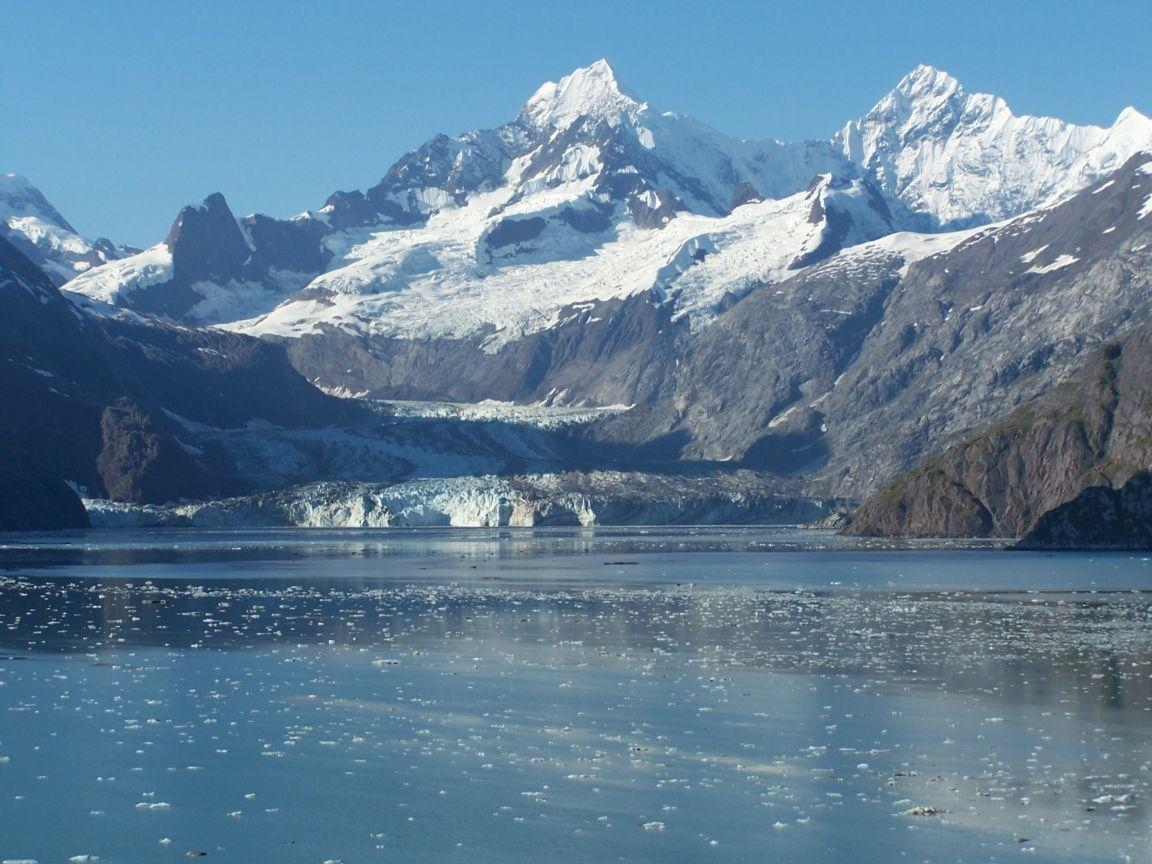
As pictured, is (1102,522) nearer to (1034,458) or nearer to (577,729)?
(1034,458)

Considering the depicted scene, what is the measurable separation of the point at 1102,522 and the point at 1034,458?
1404 inches

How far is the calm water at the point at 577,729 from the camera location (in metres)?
33.7

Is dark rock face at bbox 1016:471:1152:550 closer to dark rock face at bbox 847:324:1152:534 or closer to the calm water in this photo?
dark rock face at bbox 847:324:1152:534

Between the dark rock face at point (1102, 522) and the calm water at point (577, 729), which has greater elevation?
the dark rock face at point (1102, 522)

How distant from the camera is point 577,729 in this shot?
44219 mm

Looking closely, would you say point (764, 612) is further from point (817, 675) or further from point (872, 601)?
point (817, 675)

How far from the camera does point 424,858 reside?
1278 inches

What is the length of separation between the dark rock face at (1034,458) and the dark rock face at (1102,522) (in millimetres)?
13201

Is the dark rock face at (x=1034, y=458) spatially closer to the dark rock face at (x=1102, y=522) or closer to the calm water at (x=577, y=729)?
the dark rock face at (x=1102, y=522)

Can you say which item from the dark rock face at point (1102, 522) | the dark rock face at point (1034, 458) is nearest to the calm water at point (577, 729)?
the dark rock face at point (1102, 522)

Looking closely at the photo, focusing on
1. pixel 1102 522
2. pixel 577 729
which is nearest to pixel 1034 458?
pixel 1102 522

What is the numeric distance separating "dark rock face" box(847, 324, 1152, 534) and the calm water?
9174 cm

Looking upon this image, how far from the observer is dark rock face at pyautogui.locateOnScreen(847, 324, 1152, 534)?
174 m

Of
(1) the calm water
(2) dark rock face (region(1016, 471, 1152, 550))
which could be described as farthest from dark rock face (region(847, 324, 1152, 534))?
(1) the calm water
